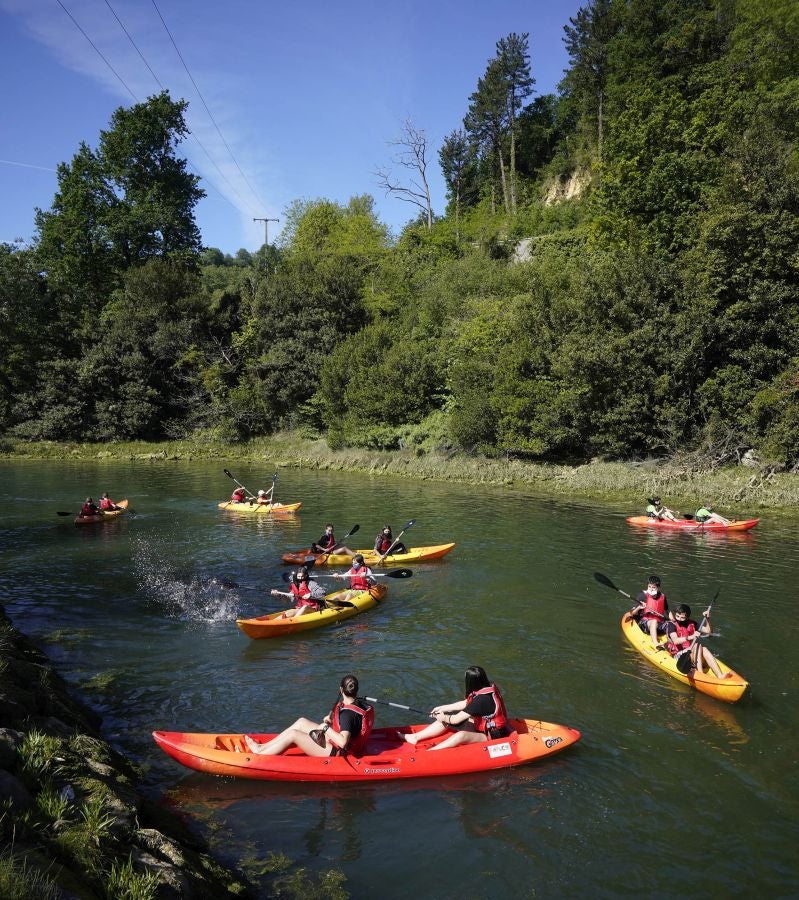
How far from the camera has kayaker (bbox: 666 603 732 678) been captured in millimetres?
10492

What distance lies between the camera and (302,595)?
1370 cm

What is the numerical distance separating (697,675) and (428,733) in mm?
4484

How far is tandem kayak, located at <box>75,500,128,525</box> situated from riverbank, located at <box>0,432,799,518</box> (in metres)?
14.4

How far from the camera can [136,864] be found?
503 centimetres

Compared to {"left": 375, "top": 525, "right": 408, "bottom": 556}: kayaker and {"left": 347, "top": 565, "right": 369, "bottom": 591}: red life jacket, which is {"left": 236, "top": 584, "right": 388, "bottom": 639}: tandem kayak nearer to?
{"left": 347, "top": 565, "right": 369, "bottom": 591}: red life jacket

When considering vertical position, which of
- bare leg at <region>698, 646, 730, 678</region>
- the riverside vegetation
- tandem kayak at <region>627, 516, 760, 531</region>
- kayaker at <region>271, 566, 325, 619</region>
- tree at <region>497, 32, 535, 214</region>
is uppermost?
tree at <region>497, 32, 535, 214</region>

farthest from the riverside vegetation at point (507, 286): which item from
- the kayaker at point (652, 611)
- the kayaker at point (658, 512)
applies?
the kayaker at point (652, 611)

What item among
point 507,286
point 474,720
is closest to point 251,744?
point 474,720

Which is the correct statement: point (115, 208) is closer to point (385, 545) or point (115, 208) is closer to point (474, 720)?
point (385, 545)

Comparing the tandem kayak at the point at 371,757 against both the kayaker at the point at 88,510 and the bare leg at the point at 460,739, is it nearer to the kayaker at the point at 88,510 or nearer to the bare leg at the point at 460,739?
the bare leg at the point at 460,739

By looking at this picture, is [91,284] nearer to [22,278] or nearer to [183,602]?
[22,278]

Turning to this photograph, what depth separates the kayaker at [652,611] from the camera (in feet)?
39.7

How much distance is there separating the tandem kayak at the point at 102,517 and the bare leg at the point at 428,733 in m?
17.1

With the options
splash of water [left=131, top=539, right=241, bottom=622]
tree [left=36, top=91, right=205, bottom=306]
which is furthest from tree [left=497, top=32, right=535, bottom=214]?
splash of water [left=131, top=539, right=241, bottom=622]
